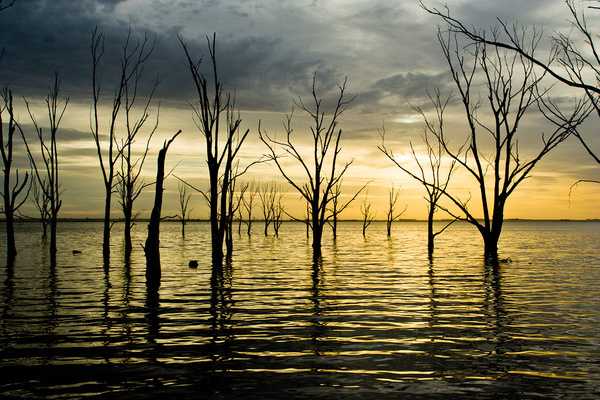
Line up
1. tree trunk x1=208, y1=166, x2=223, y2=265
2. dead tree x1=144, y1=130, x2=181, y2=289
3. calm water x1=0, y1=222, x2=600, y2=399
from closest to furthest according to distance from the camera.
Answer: calm water x1=0, y1=222, x2=600, y2=399 < dead tree x1=144, y1=130, x2=181, y2=289 < tree trunk x1=208, y1=166, x2=223, y2=265

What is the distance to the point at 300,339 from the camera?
9.04 metres

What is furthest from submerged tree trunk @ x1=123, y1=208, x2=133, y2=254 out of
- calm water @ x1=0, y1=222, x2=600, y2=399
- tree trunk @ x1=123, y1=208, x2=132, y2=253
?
calm water @ x1=0, y1=222, x2=600, y2=399

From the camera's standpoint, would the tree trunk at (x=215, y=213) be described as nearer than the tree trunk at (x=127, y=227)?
Yes

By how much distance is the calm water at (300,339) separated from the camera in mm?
6414

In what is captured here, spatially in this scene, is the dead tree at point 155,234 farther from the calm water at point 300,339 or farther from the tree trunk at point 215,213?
the tree trunk at point 215,213

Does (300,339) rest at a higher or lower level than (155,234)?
lower

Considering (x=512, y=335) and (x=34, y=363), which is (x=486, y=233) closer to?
(x=512, y=335)

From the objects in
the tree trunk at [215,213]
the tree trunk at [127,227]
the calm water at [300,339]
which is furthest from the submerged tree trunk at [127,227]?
the calm water at [300,339]

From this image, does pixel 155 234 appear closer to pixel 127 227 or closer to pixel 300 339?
pixel 300 339

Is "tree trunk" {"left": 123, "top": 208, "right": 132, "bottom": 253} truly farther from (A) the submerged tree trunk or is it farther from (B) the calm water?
(B) the calm water

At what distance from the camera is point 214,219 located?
20.8 meters

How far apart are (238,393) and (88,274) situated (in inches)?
627

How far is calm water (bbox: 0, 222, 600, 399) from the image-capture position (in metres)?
6.41

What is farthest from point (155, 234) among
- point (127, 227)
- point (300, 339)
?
point (127, 227)
